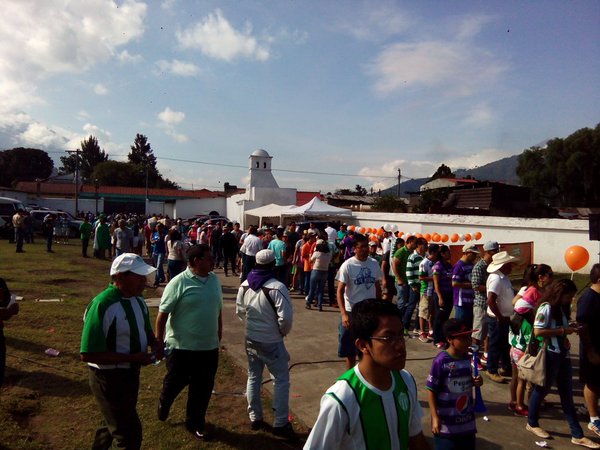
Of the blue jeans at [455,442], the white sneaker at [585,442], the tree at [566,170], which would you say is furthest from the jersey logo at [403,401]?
the tree at [566,170]

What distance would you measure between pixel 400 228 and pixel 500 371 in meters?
15.6

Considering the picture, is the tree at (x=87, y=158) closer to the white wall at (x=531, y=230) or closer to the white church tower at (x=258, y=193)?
the white church tower at (x=258, y=193)

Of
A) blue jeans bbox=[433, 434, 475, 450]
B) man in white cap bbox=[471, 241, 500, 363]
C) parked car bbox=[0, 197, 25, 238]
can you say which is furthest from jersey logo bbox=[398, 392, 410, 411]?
parked car bbox=[0, 197, 25, 238]

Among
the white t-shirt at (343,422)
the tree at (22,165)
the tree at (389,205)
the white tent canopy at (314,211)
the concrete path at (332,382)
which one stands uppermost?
the tree at (22,165)

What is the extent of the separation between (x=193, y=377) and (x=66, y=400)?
69.8 inches

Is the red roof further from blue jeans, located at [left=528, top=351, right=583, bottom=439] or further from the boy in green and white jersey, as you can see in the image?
the boy in green and white jersey

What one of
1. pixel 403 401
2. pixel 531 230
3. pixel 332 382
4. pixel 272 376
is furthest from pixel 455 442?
pixel 531 230

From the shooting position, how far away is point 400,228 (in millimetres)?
21047

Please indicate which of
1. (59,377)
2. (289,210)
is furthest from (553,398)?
(289,210)

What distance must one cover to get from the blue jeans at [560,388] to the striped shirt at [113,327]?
12.2ft

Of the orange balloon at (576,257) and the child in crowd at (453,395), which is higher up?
the orange balloon at (576,257)

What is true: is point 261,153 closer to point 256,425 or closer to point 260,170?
point 260,170

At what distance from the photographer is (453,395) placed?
295 cm

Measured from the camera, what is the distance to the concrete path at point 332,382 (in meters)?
4.08
